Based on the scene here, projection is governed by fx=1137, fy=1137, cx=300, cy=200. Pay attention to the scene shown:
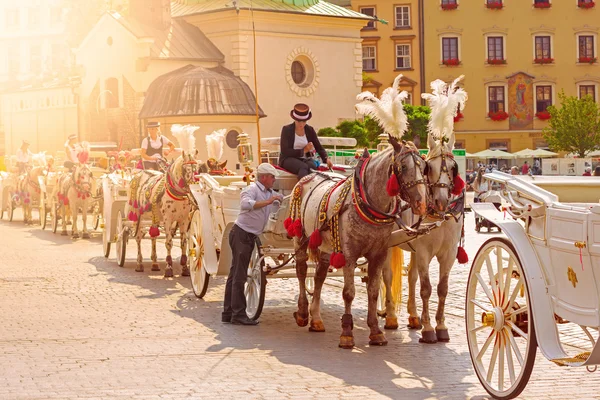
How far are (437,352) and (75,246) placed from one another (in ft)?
49.7

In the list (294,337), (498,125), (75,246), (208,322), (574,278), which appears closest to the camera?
(574,278)

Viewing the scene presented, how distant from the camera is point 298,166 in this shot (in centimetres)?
1301

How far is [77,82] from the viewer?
2466 inches

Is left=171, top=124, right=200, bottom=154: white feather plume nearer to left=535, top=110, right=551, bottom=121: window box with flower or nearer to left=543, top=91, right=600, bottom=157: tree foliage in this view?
left=543, top=91, right=600, bottom=157: tree foliage

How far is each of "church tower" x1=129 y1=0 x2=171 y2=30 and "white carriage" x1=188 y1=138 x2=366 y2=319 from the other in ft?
151

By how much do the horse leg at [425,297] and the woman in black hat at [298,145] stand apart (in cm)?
235

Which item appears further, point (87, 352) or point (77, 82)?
point (77, 82)

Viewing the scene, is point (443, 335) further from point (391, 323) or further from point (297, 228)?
point (297, 228)

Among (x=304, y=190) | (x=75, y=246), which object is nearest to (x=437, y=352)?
(x=304, y=190)

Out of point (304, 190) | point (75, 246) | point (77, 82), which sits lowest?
point (75, 246)

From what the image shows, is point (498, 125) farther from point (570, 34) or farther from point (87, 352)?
point (87, 352)

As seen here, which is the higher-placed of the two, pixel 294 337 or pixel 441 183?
pixel 441 183

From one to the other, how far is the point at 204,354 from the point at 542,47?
71398 mm

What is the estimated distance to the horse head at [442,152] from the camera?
10.1 m
